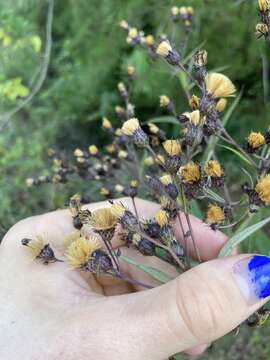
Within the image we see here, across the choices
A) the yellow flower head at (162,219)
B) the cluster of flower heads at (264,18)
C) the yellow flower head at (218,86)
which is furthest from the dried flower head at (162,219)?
the cluster of flower heads at (264,18)

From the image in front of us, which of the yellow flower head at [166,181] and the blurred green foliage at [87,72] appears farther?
the blurred green foliage at [87,72]

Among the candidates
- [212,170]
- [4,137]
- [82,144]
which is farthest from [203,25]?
[212,170]

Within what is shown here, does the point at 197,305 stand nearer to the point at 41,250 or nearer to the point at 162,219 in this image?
the point at 162,219

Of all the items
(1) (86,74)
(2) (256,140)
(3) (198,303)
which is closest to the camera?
(3) (198,303)

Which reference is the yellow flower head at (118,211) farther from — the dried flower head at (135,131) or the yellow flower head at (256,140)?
the yellow flower head at (256,140)

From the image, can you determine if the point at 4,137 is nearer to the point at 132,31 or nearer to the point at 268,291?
the point at 132,31

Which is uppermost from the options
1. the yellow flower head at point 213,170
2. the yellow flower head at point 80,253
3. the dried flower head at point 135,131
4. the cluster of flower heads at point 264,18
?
the cluster of flower heads at point 264,18

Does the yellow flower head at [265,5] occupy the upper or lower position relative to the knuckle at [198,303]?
upper

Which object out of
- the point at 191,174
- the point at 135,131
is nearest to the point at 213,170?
the point at 191,174
